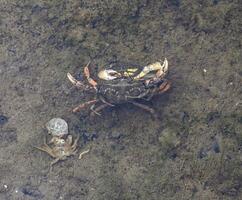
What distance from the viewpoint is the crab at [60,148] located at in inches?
246

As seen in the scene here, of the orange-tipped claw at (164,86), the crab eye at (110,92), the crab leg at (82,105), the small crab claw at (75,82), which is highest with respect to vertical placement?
the orange-tipped claw at (164,86)

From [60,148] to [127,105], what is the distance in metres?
1.11

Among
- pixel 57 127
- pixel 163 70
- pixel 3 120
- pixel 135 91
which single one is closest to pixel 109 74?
pixel 135 91

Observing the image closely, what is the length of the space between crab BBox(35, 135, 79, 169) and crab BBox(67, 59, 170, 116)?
0.46m

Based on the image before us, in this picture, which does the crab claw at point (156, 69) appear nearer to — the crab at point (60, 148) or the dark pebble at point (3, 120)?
the crab at point (60, 148)

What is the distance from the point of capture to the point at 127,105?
6.41 m

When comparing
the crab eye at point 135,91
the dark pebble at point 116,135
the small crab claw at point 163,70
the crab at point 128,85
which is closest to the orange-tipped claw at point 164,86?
the crab at point 128,85

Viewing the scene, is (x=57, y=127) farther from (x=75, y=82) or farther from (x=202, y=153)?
(x=202, y=153)

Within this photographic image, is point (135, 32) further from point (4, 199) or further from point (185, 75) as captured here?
point (4, 199)

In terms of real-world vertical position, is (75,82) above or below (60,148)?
above

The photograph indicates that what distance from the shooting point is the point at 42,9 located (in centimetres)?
664

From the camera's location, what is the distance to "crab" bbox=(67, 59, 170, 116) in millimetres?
6168

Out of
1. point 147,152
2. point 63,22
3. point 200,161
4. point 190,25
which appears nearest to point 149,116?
point 147,152

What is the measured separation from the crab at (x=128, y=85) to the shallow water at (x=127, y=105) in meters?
0.15
